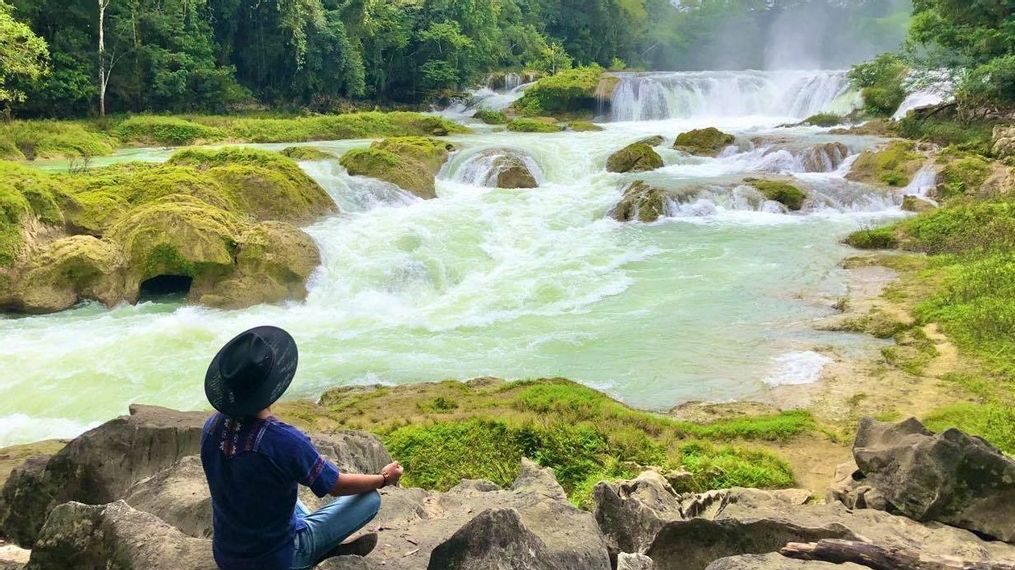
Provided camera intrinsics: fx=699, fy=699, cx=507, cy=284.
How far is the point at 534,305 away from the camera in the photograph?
11.8 m

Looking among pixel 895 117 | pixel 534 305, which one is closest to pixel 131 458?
pixel 534 305

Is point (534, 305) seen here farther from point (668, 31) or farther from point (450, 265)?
point (668, 31)

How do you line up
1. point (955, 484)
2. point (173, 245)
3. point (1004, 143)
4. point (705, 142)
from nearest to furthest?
1. point (955, 484)
2. point (173, 245)
3. point (1004, 143)
4. point (705, 142)

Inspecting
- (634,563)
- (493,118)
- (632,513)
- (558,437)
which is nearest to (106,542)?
(634,563)

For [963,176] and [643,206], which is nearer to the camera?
[963,176]

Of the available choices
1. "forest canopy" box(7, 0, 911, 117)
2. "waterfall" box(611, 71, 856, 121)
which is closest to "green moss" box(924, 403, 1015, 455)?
"forest canopy" box(7, 0, 911, 117)

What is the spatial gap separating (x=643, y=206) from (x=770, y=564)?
14736 mm

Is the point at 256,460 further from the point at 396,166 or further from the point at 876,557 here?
the point at 396,166

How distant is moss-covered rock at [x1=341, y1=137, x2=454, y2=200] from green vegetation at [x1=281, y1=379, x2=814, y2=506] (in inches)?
450

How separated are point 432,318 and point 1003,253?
9.16 metres

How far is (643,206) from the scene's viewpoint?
17281mm

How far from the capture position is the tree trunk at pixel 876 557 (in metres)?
3.06

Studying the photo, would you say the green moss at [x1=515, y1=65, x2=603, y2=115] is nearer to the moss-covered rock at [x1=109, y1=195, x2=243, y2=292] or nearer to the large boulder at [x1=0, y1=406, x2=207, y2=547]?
the moss-covered rock at [x1=109, y1=195, x2=243, y2=292]

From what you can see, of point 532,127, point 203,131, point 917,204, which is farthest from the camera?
point 532,127
